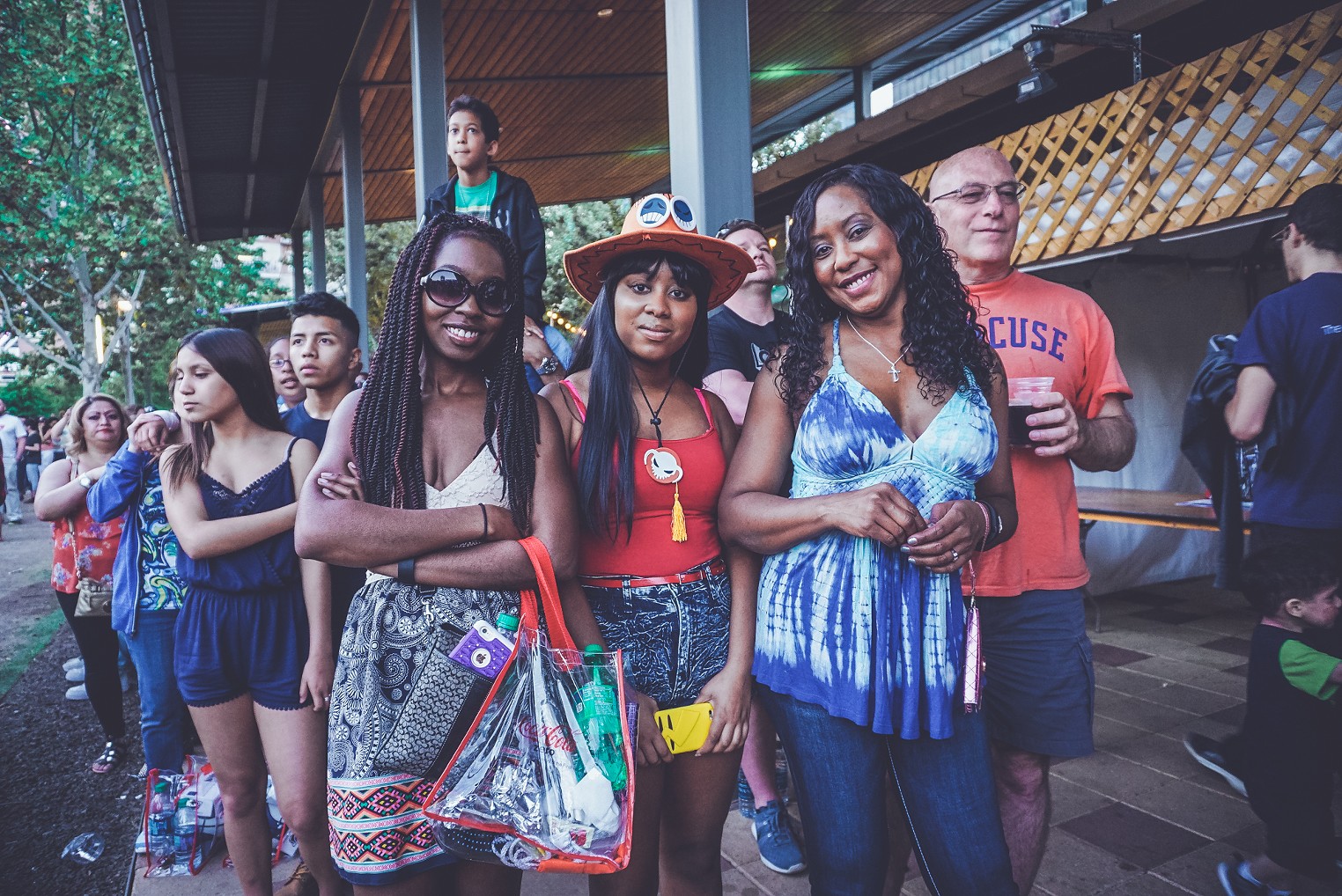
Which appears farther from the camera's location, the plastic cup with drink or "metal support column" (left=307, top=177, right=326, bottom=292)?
"metal support column" (left=307, top=177, right=326, bottom=292)

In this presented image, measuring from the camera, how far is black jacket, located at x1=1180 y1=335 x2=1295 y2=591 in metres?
3.06

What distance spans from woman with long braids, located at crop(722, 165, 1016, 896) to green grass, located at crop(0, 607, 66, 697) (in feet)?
21.0

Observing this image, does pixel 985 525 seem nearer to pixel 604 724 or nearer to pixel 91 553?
pixel 604 724

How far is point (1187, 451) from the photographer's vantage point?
329 cm

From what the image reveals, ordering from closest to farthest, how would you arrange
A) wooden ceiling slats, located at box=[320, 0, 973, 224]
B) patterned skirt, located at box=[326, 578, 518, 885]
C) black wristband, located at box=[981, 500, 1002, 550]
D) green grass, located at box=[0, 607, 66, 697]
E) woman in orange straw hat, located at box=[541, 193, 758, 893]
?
patterned skirt, located at box=[326, 578, 518, 885] → black wristband, located at box=[981, 500, 1002, 550] → woman in orange straw hat, located at box=[541, 193, 758, 893] → green grass, located at box=[0, 607, 66, 697] → wooden ceiling slats, located at box=[320, 0, 973, 224]

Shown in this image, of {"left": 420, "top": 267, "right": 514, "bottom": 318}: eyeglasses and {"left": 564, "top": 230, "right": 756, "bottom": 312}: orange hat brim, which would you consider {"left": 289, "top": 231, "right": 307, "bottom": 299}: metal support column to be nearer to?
{"left": 564, "top": 230, "right": 756, "bottom": 312}: orange hat brim

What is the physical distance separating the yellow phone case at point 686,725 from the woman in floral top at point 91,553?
13.3 ft

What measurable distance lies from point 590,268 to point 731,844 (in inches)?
91.5

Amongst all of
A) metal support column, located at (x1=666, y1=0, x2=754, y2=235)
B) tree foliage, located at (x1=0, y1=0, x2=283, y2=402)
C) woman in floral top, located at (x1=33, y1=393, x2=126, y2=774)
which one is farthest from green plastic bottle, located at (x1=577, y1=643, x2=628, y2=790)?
tree foliage, located at (x1=0, y1=0, x2=283, y2=402)

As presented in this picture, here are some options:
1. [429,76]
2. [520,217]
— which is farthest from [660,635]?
[429,76]

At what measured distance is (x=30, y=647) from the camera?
6.89 meters

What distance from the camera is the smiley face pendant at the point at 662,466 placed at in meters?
1.98

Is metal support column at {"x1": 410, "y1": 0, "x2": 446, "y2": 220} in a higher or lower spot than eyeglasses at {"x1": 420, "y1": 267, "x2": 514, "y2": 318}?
higher

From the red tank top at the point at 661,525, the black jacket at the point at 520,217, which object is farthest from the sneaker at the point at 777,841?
the black jacket at the point at 520,217
